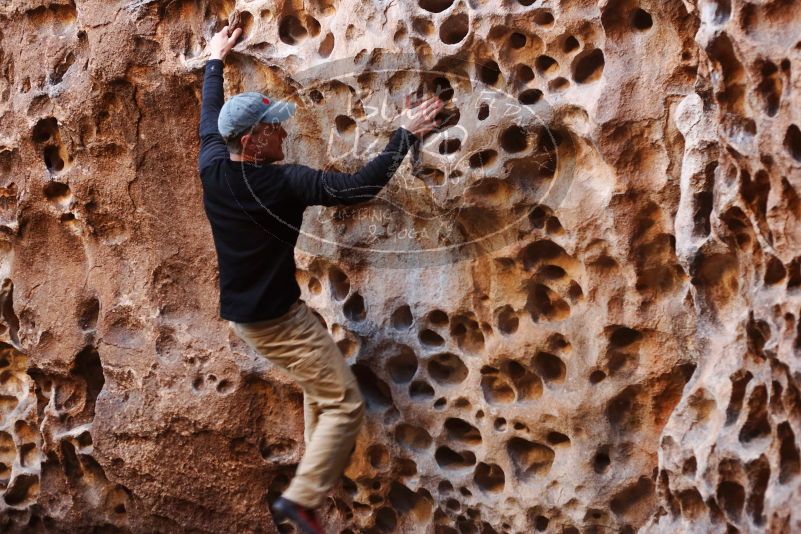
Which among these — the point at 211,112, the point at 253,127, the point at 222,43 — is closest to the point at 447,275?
the point at 253,127

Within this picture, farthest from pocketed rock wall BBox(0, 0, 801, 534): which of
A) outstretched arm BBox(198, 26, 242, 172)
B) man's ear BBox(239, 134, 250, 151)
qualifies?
man's ear BBox(239, 134, 250, 151)

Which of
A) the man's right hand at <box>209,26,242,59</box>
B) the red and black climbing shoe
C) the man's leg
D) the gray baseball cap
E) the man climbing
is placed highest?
the man's right hand at <box>209,26,242,59</box>

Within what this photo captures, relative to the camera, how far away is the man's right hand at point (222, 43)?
143 inches

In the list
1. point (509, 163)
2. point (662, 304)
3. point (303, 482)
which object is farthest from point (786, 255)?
point (303, 482)

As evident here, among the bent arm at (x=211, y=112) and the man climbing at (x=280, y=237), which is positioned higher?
the bent arm at (x=211, y=112)

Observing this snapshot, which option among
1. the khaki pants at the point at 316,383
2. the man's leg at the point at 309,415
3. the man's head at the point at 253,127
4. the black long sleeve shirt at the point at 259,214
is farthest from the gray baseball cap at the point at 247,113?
the man's leg at the point at 309,415

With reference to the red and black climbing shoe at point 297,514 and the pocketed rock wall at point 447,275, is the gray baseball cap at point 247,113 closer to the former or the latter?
the pocketed rock wall at point 447,275

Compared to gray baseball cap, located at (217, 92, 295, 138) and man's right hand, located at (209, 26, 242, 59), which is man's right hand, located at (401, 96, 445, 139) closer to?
gray baseball cap, located at (217, 92, 295, 138)

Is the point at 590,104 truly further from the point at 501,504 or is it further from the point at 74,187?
the point at 74,187

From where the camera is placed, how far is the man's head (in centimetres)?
327

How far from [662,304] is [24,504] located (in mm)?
2868

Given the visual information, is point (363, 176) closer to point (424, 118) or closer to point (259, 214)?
point (424, 118)

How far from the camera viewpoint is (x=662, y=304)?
330 cm

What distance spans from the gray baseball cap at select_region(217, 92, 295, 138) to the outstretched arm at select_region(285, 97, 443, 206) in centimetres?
17
